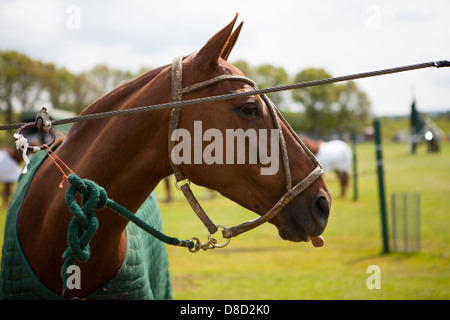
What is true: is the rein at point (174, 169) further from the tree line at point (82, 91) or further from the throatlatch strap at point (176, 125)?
the tree line at point (82, 91)

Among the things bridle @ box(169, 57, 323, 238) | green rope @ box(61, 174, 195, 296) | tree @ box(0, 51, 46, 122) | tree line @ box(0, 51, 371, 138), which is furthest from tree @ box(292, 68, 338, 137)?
tree @ box(0, 51, 46, 122)

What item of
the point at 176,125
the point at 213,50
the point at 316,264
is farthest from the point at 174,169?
the point at 316,264

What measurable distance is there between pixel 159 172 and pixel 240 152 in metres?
0.49

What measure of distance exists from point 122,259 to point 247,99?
1280 millimetres

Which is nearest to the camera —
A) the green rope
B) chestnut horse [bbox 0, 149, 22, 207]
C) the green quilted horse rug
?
the green rope

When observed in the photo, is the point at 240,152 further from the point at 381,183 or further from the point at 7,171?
the point at 7,171

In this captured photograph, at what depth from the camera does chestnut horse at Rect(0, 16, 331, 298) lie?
6.95ft

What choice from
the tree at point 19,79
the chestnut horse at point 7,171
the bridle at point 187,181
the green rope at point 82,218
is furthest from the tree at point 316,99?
the tree at point 19,79

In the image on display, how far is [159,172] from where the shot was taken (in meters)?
2.22

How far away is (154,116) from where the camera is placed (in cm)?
216

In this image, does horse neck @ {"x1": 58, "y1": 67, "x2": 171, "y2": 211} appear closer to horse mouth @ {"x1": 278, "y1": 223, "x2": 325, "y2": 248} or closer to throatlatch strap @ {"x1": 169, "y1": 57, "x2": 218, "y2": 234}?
throatlatch strap @ {"x1": 169, "y1": 57, "x2": 218, "y2": 234}
